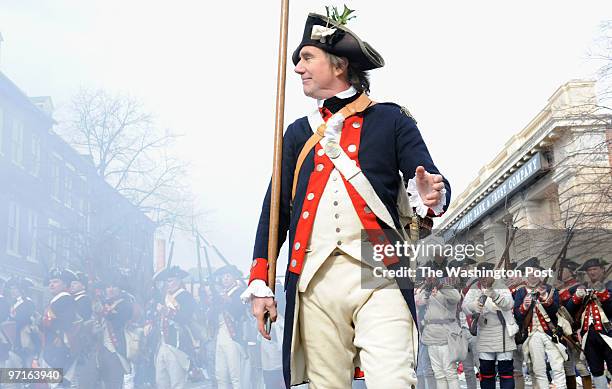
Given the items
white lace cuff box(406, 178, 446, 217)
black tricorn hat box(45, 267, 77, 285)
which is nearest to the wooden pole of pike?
white lace cuff box(406, 178, 446, 217)

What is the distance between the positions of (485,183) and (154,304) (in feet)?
93.2

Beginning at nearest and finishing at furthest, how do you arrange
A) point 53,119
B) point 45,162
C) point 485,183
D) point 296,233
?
point 296,233, point 45,162, point 53,119, point 485,183

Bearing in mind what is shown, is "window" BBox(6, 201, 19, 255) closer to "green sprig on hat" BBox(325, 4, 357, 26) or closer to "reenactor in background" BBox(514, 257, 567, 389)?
"reenactor in background" BBox(514, 257, 567, 389)

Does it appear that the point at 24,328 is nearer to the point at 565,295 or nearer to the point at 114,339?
the point at 114,339

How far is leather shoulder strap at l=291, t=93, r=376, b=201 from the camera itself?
278 centimetres

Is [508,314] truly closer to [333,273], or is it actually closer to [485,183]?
[333,273]

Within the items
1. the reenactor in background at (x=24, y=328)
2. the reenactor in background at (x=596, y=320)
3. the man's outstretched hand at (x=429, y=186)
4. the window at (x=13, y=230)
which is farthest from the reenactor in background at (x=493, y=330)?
the window at (x=13, y=230)

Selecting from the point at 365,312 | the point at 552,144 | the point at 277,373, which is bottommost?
the point at 277,373

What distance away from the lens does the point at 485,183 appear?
A: 36.3 metres

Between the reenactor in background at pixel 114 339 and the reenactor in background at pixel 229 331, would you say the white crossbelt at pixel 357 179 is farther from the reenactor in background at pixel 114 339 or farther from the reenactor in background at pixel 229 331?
the reenactor in background at pixel 114 339

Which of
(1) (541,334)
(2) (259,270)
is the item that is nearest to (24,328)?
(1) (541,334)

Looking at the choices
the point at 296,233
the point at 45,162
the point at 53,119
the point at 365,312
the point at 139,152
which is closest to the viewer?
the point at 365,312

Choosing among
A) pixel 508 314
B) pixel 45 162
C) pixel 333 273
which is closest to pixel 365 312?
pixel 333 273

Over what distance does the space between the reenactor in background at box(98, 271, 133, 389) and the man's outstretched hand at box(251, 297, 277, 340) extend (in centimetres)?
738
